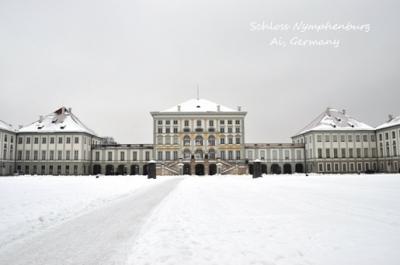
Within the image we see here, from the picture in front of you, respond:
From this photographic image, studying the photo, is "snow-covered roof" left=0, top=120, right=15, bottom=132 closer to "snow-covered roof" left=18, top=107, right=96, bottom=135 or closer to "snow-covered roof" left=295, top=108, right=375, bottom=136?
"snow-covered roof" left=18, top=107, right=96, bottom=135

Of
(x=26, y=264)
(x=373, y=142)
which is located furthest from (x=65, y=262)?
(x=373, y=142)

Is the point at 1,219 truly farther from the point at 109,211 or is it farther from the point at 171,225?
the point at 171,225

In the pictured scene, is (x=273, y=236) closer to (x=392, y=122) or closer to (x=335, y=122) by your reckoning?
(x=392, y=122)

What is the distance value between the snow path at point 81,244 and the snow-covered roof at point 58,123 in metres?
68.2

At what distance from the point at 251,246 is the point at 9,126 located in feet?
257

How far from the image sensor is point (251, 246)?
23.2ft

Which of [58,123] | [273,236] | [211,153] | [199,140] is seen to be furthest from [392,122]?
[273,236]

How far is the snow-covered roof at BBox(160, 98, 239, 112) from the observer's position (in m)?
78.3

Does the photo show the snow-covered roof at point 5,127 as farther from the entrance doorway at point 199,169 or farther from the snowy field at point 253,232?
the snowy field at point 253,232

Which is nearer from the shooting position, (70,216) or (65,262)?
(65,262)

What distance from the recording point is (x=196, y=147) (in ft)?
250

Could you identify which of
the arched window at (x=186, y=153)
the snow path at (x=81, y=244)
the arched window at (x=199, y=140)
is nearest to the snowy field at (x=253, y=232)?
the snow path at (x=81, y=244)

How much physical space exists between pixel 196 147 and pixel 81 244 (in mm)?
68526

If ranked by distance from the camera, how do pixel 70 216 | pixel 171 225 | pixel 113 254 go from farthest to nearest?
pixel 70 216 < pixel 171 225 < pixel 113 254
